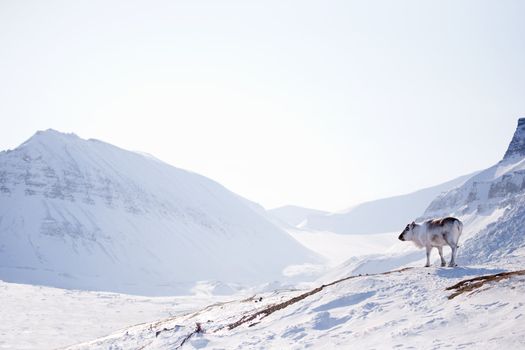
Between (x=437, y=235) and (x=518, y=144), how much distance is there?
131 m

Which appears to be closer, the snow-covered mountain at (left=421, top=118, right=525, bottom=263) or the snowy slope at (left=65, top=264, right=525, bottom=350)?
the snowy slope at (left=65, top=264, right=525, bottom=350)

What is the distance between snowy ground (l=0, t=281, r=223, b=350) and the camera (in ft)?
210

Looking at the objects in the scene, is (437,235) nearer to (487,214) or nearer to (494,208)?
(487,214)

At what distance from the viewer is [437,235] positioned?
21406 millimetres

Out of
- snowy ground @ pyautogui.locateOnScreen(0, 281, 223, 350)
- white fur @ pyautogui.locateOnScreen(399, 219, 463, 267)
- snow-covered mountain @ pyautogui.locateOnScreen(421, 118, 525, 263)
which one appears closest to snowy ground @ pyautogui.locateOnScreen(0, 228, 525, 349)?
white fur @ pyautogui.locateOnScreen(399, 219, 463, 267)

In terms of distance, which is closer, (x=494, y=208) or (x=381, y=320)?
(x=381, y=320)

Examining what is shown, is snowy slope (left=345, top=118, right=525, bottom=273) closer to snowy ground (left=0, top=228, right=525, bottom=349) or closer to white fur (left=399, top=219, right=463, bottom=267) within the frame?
white fur (left=399, top=219, right=463, bottom=267)

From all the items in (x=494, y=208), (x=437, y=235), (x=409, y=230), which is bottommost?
(x=494, y=208)

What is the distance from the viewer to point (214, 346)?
16.8 m

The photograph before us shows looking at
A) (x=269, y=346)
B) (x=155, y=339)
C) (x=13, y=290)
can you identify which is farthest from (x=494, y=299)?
(x=13, y=290)

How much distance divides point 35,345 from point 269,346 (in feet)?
172

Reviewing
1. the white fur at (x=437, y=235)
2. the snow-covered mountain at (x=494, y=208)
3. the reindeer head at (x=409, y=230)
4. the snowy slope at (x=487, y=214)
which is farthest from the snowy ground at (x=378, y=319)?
the snow-covered mountain at (x=494, y=208)

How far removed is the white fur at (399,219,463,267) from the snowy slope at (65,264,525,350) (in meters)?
1.81

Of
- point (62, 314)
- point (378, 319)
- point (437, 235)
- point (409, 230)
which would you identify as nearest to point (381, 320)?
point (378, 319)
